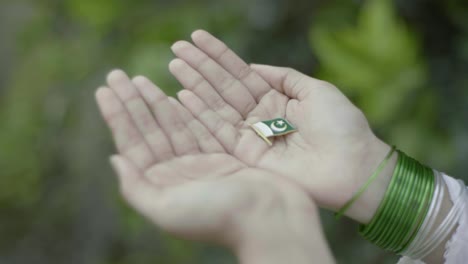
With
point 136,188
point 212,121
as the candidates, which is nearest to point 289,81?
point 212,121

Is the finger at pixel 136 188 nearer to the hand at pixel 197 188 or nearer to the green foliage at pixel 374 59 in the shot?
the hand at pixel 197 188

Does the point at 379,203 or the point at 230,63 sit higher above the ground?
the point at 230,63

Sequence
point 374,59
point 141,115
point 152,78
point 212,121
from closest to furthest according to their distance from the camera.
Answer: point 141,115, point 212,121, point 374,59, point 152,78

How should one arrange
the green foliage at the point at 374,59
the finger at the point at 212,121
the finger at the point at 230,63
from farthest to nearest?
the green foliage at the point at 374,59 < the finger at the point at 230,63 < the finger at the point at 212,121

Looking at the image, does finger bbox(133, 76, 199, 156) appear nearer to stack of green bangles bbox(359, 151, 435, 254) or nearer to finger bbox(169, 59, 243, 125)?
finger bbox(169, 59, 243, 125)

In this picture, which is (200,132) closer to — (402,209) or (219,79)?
(219,79)

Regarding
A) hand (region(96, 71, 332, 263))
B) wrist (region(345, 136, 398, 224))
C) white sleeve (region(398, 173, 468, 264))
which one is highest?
hand (region(96, 71, 332, 263))

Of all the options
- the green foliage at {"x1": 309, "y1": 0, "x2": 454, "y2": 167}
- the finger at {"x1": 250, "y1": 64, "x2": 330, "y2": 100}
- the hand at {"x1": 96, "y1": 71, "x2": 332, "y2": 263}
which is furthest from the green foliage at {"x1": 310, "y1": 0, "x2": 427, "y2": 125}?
the hand at {"x1": 96, "y1": 71, "x2": 332, "y2": 263}

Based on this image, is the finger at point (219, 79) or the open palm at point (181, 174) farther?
the finger at point (219, 79)

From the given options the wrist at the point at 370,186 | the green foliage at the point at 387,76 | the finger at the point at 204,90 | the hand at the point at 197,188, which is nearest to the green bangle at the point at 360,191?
the wrist at the point at 370,186
